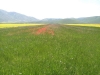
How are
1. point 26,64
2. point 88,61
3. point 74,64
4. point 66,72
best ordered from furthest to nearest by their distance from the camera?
point 88,61
point 74,64
point 26,64
point 66,72

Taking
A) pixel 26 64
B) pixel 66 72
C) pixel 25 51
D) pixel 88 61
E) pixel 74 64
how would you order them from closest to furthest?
pixel 66 72, pixel 26 64, pixel 74 64, pixel 88 61, pixel 25 51

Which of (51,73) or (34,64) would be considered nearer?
(51,73)

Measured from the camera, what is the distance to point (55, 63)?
12508mm

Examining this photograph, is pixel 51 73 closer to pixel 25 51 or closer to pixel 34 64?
pixel 34 64

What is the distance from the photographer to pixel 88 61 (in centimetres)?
1417

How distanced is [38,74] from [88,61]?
5.27m

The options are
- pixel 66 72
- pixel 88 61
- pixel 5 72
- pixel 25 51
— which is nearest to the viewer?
pixel 5 72

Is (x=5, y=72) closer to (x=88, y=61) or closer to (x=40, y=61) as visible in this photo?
(x=40, y=61)

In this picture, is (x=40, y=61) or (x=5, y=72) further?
(x=40, y=61)

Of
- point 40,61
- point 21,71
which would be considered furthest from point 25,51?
point 21,71

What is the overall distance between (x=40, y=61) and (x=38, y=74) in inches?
113

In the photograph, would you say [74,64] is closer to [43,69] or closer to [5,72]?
[43,69]

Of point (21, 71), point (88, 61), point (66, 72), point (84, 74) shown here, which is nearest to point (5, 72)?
point (21, 71)

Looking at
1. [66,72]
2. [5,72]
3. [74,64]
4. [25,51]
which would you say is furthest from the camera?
[25,51]
